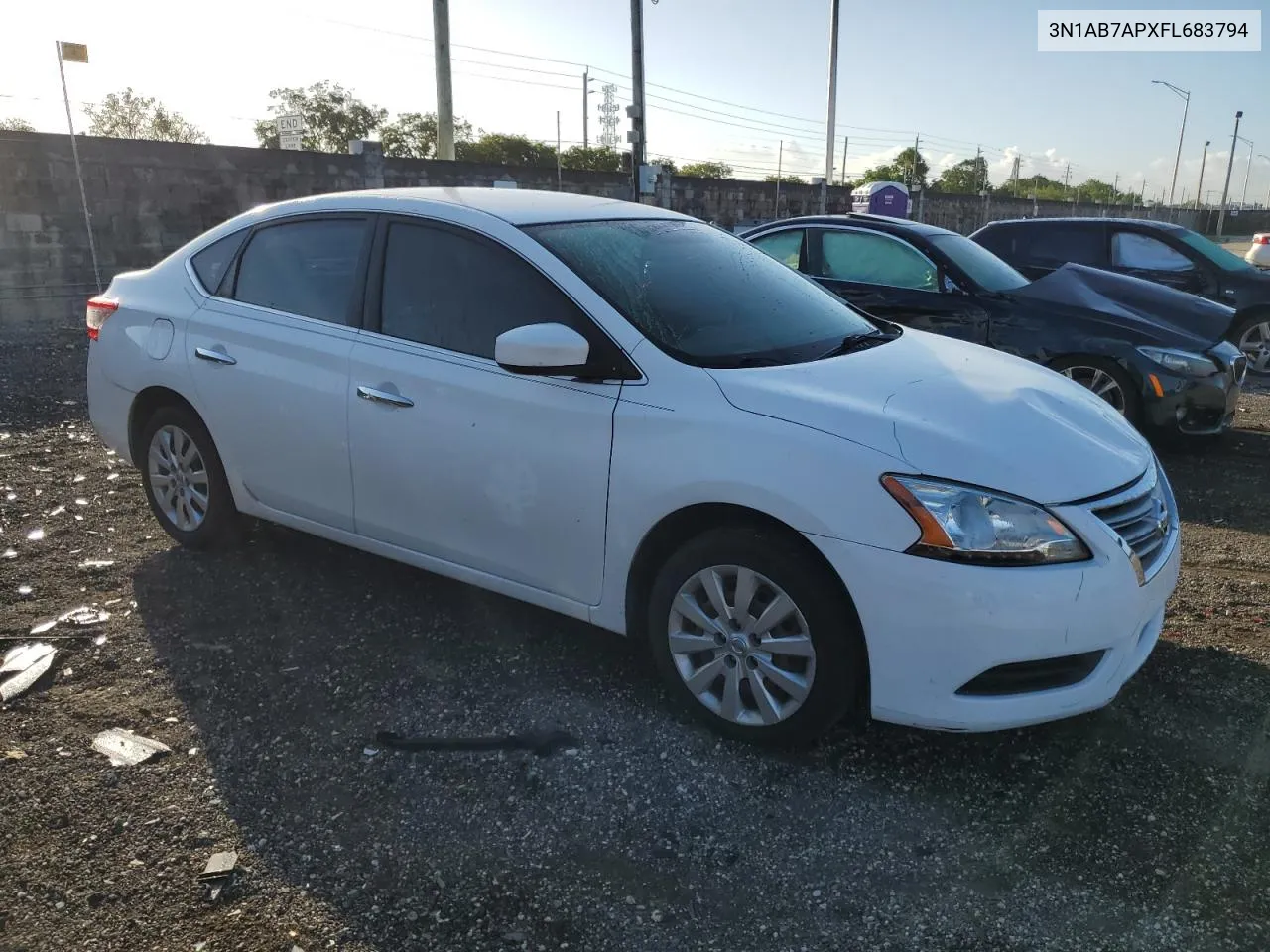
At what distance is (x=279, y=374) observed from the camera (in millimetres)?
3922

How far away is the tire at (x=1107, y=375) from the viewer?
638cm

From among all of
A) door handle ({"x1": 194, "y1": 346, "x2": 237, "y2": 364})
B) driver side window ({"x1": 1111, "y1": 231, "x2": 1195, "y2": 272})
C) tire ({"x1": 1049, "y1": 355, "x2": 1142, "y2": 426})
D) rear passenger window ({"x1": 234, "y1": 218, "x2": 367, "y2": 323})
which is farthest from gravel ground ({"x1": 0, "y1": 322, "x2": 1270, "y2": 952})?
driver side window ({"x1": 1111, "y1": 231, "x2": 1195, "y2": 272})

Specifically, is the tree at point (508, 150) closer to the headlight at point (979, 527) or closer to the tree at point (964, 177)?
the tree at point (964, 177)

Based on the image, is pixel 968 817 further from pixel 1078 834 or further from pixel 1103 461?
pixel 1103 461

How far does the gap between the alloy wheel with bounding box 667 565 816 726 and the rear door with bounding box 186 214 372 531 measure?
1.57 metres

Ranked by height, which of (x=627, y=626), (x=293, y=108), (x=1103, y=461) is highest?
(x=293, y=108)

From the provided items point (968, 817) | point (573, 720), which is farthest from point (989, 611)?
point (573, 720)

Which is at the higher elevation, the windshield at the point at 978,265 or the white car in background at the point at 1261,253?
the windshield at the point at 978,265

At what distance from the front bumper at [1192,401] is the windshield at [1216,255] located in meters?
3.95

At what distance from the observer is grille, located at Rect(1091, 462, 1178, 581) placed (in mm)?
2777

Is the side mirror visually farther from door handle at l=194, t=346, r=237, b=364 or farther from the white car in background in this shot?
the white car in background

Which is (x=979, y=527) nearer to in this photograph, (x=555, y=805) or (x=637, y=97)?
(x=555, y=805)

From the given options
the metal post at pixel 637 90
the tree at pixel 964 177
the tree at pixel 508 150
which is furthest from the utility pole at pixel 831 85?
the tree at pixel 964 177

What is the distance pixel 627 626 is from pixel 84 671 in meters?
2.08
